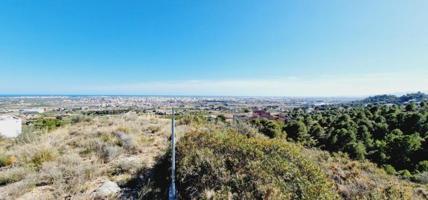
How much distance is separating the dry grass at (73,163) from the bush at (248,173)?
1.91 m

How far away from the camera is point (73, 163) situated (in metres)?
6.40

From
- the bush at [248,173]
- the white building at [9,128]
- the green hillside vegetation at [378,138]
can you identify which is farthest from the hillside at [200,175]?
the green hillside vegetation at [378,138]

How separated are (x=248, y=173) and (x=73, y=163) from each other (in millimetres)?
4564

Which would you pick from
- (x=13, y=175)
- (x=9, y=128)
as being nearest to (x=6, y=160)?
(x=13, y=175)

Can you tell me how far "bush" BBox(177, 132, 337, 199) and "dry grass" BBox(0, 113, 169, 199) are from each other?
Answer: 6.26 feet

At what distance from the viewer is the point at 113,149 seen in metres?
7.66

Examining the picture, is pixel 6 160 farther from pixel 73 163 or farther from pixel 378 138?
pixel 378 138

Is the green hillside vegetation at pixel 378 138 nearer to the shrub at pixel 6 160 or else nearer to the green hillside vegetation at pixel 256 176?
the green hillside vegetation at pixel 256 176

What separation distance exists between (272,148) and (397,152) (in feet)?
77.5

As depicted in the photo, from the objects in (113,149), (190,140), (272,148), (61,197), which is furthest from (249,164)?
(113,149)

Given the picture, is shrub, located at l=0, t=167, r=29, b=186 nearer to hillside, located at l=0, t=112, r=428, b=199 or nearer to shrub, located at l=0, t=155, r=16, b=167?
hillside, located at l=0, t=112, r=428, b=199

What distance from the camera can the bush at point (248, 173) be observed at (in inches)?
141

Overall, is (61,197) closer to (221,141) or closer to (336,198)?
(221,141)

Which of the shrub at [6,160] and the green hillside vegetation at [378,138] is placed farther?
the green hillside vegetation at [378,138]
